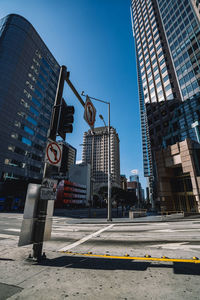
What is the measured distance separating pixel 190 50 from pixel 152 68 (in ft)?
58.7

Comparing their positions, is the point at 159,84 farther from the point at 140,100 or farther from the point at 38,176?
the point at 140,100

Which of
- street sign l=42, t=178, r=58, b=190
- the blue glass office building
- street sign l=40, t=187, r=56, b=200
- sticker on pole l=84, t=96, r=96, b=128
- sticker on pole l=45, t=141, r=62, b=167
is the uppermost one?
the blue glass office building

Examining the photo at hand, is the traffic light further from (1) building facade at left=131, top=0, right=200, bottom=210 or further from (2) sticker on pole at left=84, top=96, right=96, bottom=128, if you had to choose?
(1) building facade at left=131, top=0, right=200, bottom=210

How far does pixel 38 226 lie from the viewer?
4172mm

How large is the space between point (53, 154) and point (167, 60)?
213 feet

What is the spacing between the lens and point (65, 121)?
517 cm

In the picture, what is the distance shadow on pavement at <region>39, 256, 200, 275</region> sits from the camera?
3508mm

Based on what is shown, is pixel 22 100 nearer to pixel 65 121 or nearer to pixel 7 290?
pixel 65 121

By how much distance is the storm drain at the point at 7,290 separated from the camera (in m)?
2.51

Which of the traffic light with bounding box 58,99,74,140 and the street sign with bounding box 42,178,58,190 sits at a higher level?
the traffic light with bounding box 58,99,74,140

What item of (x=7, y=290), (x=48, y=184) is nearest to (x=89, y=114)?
(x=48, y=184)

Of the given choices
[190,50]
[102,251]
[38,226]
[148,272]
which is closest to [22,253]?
[38,226]

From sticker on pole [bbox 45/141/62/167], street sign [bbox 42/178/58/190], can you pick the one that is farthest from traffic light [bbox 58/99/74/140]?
street sign [bbox 42/178/58/190]

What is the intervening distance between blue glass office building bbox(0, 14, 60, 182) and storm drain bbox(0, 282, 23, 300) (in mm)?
44589
